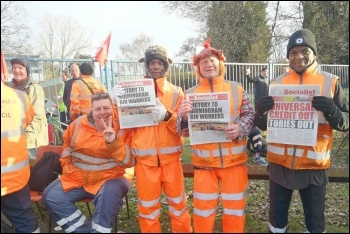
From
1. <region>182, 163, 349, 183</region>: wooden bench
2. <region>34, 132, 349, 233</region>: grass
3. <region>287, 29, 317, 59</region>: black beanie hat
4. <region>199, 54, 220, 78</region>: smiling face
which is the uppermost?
<region>287, 29, 317, 59</region>: black beanie hat

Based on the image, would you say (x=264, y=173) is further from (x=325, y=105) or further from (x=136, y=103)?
(x=136, y=103)

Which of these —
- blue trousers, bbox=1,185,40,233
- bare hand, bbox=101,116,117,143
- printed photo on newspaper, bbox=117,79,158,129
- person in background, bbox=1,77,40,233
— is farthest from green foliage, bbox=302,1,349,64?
blue trousers, bbox=1,185,40,233

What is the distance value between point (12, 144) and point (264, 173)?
265 cm

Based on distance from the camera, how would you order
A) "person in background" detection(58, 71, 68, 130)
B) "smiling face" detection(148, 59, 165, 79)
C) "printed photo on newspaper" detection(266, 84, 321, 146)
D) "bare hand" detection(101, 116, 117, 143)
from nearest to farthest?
"printed photo on newspaper" detection(266, 84, 321, 146) → "bare hand" detection(101, 116, 117, 143) → "smiling face" detection(148, 59, 165, 79) → "person in background" detection(58, 71, 68, 130)

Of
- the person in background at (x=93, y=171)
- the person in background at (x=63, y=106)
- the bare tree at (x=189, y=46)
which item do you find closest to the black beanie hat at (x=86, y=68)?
the person in background at (x=63, y=106)

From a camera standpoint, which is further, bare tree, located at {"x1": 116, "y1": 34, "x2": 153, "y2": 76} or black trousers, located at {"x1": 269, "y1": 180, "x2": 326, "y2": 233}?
bare tree, located at {"x1": 116, "y1": 34, "x2": 153, "y2": 76}

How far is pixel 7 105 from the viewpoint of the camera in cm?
280

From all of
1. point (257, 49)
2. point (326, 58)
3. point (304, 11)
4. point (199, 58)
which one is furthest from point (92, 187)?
point (257, 49)

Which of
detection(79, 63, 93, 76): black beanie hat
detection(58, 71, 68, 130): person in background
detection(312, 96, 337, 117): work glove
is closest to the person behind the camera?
detection(312, 96, 337, 117): work glove

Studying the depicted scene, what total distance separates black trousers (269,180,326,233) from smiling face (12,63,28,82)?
155 inches

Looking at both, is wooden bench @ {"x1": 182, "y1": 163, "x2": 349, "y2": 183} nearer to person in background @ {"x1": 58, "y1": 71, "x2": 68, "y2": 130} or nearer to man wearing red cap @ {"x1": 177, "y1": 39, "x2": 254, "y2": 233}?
man wearing red cap @ {"x1": 177, "y1": 39, "x2": 254, "y2": 233}

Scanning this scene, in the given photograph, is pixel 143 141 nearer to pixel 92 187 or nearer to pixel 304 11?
pixel 92 187

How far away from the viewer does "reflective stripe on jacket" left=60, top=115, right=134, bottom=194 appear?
11.5ft

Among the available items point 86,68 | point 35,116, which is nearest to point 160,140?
point 35,116
